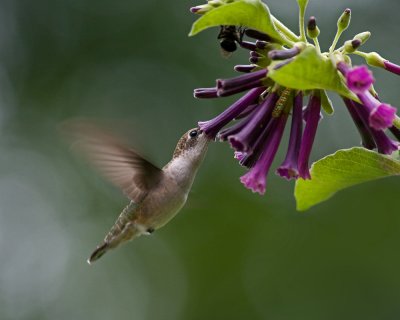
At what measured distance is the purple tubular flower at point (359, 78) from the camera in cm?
292

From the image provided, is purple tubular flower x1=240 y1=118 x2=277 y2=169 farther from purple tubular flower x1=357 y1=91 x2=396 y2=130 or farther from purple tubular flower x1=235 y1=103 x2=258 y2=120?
purple tubular flower x1=357 y1=91 x2=396 y2=130

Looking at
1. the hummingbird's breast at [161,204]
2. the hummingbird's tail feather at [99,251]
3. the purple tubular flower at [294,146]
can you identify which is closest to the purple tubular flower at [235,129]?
the purple tubular flower at [294,146]

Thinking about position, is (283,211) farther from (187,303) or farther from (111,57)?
(111,57)

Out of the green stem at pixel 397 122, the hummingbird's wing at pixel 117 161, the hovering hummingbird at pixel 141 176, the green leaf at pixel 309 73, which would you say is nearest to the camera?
the green leaf at pixel 309 73

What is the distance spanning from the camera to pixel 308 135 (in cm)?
351

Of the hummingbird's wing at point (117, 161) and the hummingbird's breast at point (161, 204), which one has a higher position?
the hummingbird's wing at point (117, 161)

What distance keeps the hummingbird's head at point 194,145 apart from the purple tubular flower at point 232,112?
0.56 m

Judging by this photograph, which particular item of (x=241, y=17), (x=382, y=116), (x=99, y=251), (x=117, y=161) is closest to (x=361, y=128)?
(x=382, y=116)

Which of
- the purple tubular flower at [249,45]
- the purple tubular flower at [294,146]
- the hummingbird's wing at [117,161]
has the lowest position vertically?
the hummingbird's wing at [117,161]

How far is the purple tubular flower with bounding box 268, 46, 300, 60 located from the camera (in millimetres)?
3045

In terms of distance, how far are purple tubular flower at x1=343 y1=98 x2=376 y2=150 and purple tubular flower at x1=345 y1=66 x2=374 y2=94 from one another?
385 mm

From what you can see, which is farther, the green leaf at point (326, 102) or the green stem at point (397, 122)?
the green leaf at point (326, 102)

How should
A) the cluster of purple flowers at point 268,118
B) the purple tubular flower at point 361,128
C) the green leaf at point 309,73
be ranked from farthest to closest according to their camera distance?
the purple tubular flower at point 361,128 < the cluster of purple flowers at point 268,118 < the green leaf at point 309,73

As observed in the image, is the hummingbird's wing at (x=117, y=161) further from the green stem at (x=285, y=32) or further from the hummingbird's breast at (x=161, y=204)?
the green stem at (x=285, y=32)
